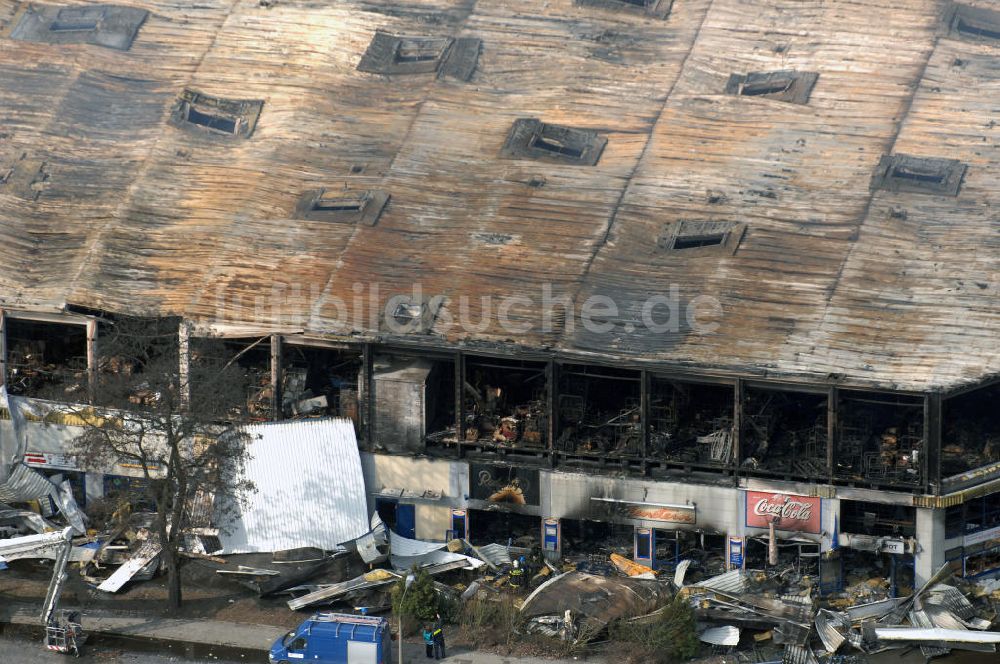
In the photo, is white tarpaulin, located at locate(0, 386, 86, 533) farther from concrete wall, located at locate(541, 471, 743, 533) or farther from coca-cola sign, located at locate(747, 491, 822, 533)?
coca-cola sign, located at locate(747, 491, 822, 533)

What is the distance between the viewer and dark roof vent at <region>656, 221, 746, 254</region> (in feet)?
226

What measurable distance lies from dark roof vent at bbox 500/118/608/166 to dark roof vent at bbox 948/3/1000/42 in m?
19.2

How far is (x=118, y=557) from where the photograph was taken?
64.6m

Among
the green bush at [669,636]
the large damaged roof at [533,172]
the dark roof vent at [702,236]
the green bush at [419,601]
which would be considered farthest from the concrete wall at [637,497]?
the dark roof vent at [702,236]

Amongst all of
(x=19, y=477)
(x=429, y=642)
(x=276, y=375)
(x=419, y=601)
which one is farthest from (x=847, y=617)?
(x=19, y=477)

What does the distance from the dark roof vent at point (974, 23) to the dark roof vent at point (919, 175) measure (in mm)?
10165

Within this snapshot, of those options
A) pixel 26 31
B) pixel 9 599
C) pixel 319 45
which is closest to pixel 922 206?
pixel 319 45

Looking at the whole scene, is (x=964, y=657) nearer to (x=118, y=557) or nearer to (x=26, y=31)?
(x=118, y=557)

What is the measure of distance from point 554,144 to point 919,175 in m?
17.5

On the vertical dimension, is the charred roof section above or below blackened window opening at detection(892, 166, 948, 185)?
above

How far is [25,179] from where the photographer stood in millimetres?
77688

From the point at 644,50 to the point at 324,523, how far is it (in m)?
31.7

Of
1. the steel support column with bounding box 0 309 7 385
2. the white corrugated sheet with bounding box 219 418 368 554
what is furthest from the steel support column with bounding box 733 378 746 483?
the steel support column with bounding box 0 309 7 385

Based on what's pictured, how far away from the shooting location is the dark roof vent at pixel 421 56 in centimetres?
8125
